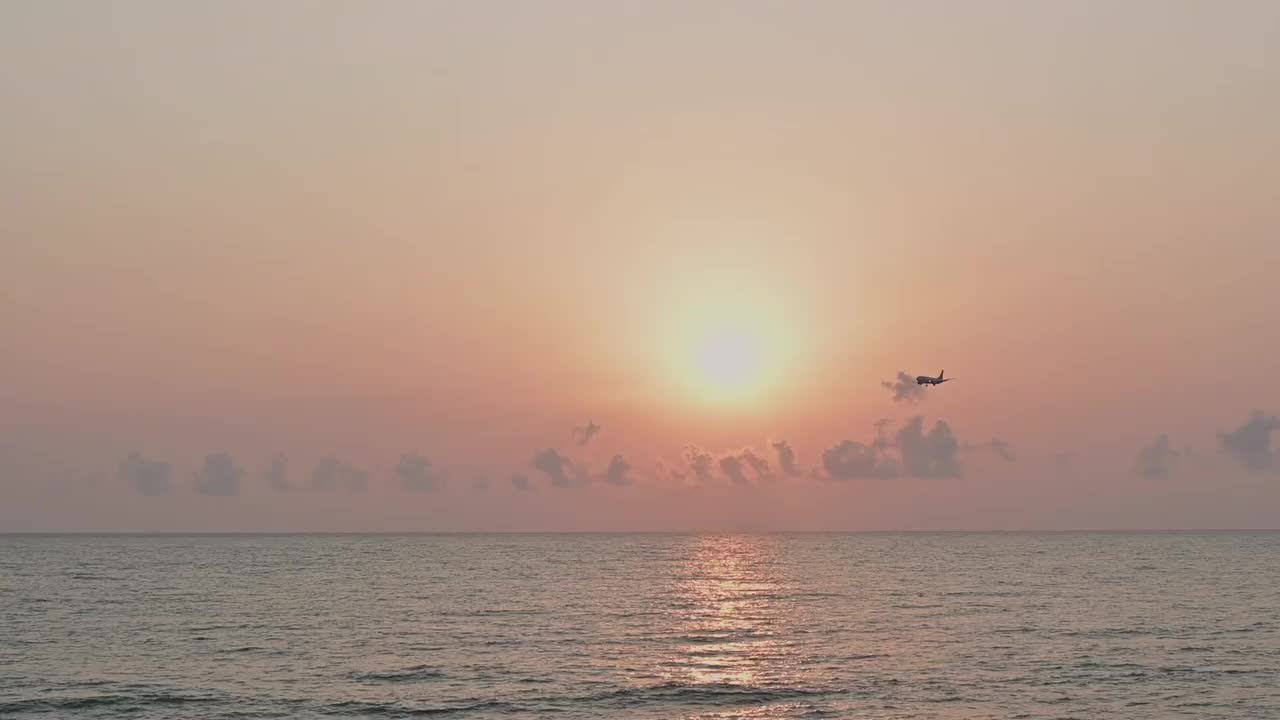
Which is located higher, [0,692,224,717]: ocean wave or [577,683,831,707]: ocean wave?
[577,683,831,707]: ocean wave

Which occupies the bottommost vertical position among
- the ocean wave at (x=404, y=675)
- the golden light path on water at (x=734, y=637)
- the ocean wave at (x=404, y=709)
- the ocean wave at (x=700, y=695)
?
the ocean wave at (x=404, y=709)

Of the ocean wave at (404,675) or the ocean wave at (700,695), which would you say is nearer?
the ocean wave at (700,695)

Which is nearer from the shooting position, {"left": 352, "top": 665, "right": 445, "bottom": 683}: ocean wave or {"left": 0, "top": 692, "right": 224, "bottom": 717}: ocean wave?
{"left": 0, "top": 692, "right": 224, "bottom": 717}: ocean wave

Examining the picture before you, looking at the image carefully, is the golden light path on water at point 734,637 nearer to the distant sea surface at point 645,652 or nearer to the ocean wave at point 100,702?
the distant sea surface at point 645,652

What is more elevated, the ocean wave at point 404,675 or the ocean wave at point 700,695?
the ocean wave at point 404,675

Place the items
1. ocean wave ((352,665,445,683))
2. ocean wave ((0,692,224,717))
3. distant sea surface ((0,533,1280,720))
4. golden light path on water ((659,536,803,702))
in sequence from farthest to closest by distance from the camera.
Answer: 1. golden light path on water ((659,536,803,702))
2. ocean wave ((352,665,445,683))
3. distant sea surface ((0,533,1280,720))
4. ocean wave ((0,692,224,717))

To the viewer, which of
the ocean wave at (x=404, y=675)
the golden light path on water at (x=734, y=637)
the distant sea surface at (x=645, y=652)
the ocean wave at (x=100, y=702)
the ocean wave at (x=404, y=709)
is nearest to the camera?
the ocean wave at (x=404, y=709)

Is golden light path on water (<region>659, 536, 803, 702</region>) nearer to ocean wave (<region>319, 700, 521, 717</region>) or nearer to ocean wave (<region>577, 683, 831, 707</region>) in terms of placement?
ocean wave (<region>577, 683, 831, 707</region>)

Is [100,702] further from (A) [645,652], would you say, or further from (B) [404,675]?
(A) [645,652]

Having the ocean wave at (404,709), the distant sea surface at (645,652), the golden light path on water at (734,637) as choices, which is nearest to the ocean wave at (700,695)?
the distant sea surface at (645,652)

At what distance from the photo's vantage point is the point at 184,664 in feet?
263

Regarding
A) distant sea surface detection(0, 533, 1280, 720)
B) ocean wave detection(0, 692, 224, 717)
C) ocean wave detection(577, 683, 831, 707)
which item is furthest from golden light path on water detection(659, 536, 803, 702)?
ocean wave detection(0, 692, 224, 717)

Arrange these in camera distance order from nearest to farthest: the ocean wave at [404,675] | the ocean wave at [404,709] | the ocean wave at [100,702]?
the ocean wave at [404,709], the ocean wave at [100,702], the ocean wave at [404,675]

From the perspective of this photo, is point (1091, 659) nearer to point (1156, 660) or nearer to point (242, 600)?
point (1156, 660)
